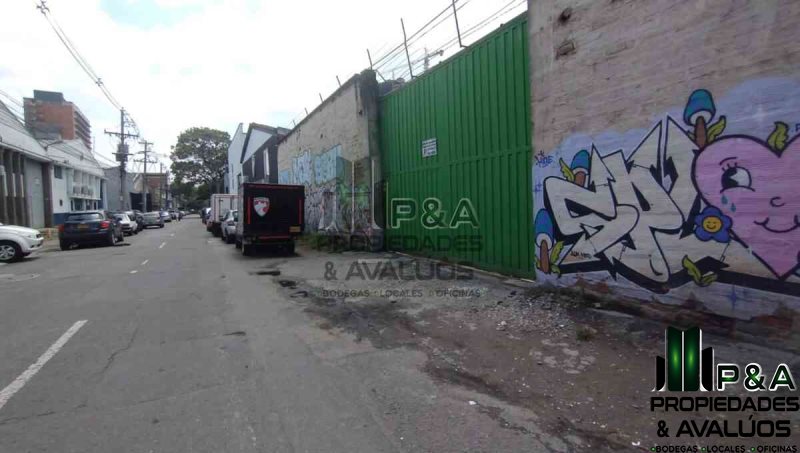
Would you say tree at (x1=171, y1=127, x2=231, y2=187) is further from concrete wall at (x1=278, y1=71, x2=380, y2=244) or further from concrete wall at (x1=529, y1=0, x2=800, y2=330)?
concrete wall at (x1=529, y1=0, x2=800, y2=330)

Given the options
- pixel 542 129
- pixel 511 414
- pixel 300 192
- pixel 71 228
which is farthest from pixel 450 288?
pixel 71 228

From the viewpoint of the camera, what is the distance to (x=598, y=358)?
14.7 feet

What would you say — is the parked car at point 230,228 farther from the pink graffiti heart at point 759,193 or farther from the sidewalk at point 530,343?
the pink graffiti heart at point 759,193

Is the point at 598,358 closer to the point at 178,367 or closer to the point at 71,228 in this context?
the point at 178,367

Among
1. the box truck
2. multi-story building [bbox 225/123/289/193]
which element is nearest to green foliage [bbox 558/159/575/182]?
the box truck

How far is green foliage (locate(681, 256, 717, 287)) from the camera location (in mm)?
4926

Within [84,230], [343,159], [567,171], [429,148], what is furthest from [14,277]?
[567,171]

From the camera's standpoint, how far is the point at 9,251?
47.0 feet

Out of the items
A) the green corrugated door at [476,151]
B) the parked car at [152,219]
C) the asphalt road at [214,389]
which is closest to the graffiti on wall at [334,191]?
the green corrugated door at [476,151]

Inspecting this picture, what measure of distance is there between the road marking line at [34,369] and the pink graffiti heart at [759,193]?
7.36 metres

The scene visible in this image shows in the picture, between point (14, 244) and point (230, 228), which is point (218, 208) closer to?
point (230, 228)

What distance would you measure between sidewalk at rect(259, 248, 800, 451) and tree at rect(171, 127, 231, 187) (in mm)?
68763

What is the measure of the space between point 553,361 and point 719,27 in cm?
413

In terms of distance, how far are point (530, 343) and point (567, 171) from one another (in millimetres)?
2940
